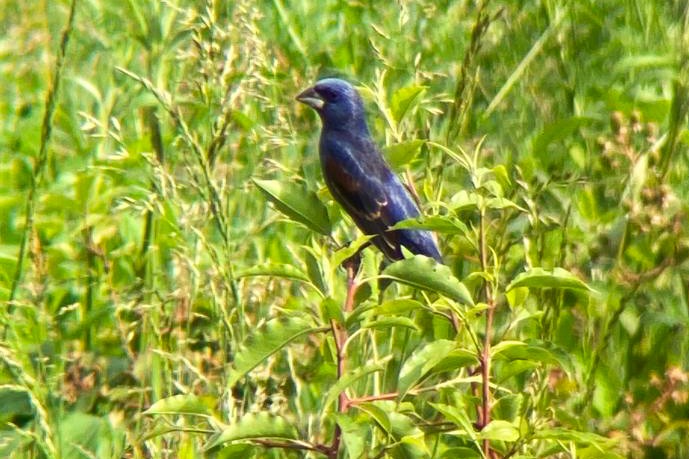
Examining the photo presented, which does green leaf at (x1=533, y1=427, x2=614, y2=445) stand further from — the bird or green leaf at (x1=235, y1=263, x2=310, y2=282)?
the bird

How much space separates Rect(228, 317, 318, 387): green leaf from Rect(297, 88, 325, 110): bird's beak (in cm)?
145

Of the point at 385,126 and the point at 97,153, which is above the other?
the point at 385,126

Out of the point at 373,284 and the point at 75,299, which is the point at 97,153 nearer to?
the point at 75,299

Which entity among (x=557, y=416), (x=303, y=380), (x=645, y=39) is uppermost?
(x=645, y=39)

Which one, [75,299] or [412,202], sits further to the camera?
[75,299]

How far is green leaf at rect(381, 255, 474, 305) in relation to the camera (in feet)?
7.15

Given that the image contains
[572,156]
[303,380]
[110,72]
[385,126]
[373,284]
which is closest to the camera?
[373,284]

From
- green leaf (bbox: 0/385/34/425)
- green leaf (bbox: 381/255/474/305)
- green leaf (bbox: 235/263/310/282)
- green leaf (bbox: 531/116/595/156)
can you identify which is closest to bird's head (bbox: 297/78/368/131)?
green leaf (bbox: 531/116/595/156)

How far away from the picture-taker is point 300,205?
2426 millimetres

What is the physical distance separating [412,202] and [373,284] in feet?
2.41

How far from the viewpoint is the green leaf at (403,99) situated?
8.62 feet

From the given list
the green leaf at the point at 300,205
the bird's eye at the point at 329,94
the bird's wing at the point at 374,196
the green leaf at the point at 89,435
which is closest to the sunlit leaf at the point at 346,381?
the green leaf at the point at 300,205

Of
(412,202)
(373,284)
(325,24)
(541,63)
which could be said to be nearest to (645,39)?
(541,63)

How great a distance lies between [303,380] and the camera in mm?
3416
